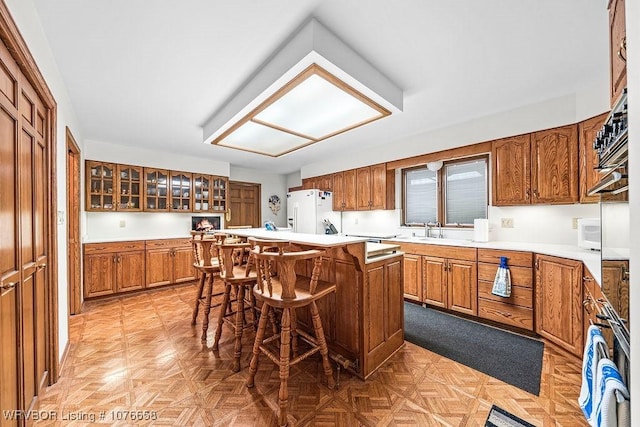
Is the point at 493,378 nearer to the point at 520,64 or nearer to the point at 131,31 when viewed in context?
the point at 520,64

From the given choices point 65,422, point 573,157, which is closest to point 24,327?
point 65,422

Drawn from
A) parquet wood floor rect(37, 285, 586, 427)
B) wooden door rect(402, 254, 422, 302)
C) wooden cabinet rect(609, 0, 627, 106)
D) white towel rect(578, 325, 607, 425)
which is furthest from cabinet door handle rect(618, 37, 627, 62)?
wooden door rect(402, 254, 422, 302)

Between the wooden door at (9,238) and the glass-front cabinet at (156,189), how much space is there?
3447mm

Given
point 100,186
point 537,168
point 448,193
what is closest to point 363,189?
point 448,193

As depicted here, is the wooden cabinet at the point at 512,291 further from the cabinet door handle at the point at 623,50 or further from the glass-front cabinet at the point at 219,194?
the glass-front cabinet at the point at 219,194

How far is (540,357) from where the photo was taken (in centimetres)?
224

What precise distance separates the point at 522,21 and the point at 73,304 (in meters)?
5.23

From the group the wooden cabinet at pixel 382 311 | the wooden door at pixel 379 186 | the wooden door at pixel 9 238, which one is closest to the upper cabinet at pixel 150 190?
the wooden door at pixel 379 186

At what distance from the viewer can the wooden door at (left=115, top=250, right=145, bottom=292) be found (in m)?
3.94

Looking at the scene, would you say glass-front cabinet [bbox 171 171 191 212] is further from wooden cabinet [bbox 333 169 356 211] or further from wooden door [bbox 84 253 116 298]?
wooden cabinet [bbox 333 169 356 211]

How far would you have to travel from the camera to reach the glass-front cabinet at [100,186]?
3965 millimetres

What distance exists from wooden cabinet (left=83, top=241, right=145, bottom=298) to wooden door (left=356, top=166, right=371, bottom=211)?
372 cm

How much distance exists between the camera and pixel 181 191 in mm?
4891

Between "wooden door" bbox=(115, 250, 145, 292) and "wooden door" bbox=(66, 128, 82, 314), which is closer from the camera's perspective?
"wooden door" bbox=(66, 128, 82, 314)
